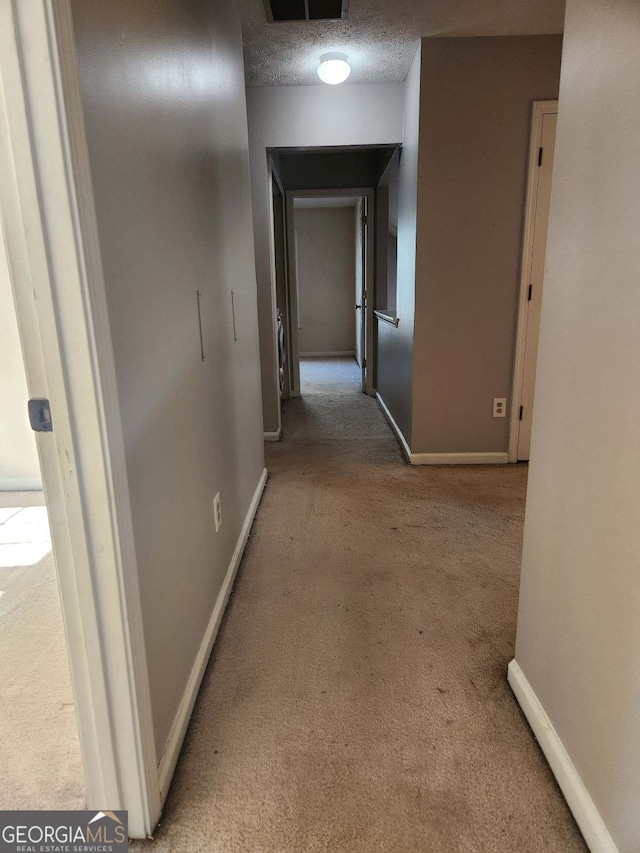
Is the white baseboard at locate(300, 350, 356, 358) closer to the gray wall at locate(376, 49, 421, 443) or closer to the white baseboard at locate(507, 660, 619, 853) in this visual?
the gray wall at locate(376, 49, 421, 443)

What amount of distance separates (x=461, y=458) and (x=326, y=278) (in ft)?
20.2

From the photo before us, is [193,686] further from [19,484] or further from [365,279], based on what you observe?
[365,279]

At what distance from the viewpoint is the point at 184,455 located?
57.0 inches

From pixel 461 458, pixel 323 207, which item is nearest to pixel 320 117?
pixel 461 458

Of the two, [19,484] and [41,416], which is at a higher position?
[41,416]

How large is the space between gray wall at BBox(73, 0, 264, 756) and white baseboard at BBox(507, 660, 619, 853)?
36.2 inches

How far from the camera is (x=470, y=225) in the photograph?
306 centimetres

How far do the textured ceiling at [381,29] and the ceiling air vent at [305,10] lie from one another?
54 mm

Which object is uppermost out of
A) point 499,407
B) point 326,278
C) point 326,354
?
point 326,278

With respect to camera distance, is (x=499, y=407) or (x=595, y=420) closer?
(x=595, y=420)

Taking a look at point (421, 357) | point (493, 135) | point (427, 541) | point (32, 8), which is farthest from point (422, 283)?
point (32, 8)

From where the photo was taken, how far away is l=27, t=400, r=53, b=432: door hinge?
89 cm

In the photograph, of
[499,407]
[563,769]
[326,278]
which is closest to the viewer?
[563,769]

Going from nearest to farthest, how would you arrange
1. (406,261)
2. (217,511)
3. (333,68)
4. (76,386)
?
(76,386) < (217,511) < (333,68) < (406,261)
